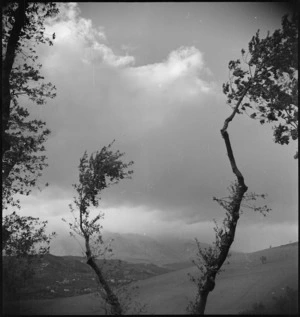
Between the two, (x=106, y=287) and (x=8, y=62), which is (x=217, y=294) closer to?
(x=106, y=287)

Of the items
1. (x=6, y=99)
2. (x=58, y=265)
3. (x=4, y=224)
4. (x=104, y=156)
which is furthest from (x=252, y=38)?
(x=58, y=265)

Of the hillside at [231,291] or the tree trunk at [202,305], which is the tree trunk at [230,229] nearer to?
the tree trunk at [202,305]

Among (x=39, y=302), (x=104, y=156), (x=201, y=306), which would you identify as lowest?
(x=39, y=302)

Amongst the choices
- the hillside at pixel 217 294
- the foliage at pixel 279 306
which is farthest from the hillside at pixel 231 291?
the foliage at pixel 279 306

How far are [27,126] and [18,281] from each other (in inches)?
271

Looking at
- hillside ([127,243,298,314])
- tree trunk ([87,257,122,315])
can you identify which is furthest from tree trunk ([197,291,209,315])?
hillside ([127,243,298,314])

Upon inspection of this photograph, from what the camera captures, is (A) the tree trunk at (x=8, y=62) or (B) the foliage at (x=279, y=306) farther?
(B) the foliage at (x=279, y=306)

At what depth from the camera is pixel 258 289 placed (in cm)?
2741

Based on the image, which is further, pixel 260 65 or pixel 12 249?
pixel 260 65

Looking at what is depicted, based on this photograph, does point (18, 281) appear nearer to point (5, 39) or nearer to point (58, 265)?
point (5, 39)

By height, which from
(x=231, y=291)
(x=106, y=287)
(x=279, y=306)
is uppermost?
(x=106, y=287)

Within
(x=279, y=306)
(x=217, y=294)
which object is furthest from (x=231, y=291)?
(x=279, y=306)

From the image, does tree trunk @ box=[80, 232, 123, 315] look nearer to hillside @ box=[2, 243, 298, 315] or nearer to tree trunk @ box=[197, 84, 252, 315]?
tree trunk @ box=[197, 84, 252, 315]

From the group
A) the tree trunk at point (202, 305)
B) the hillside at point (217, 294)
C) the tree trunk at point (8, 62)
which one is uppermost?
the tree trunk at point (8, 62)
